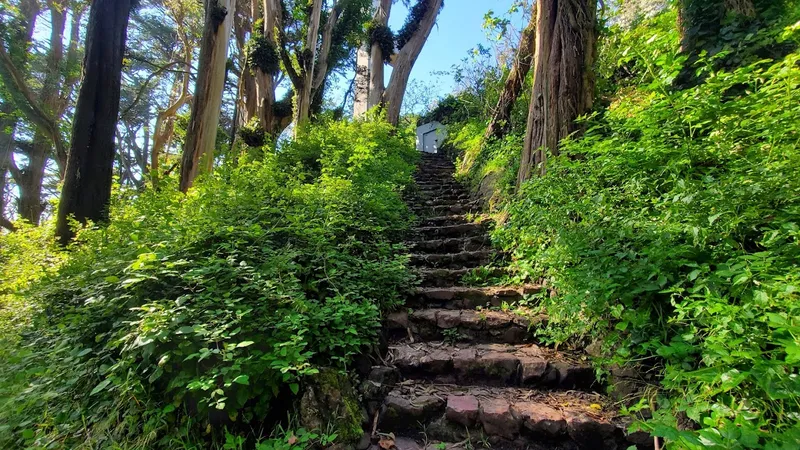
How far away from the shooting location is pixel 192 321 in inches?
69.6

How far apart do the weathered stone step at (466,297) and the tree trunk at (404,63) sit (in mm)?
7694

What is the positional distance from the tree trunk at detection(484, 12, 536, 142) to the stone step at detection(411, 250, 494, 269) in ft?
11.1

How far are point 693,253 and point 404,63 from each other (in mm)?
9855

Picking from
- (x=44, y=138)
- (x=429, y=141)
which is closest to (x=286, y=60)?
(x=429, y=141)

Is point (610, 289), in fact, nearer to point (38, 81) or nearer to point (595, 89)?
point (595, 89)

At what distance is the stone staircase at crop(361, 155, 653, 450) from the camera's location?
175cm

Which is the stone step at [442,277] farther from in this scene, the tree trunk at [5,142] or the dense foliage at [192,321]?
the tree trunk at [5,142]

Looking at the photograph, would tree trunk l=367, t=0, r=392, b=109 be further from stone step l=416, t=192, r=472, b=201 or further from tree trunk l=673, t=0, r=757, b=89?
tree trunk l=673, t=0, r=757, b=89

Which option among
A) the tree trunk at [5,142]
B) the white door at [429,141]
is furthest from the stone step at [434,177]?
the tree trunk at [5,142]

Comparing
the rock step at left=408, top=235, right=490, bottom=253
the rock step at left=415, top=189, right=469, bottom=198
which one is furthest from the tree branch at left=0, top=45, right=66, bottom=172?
the rock step at left=408, top=235, right=490, bottom=253

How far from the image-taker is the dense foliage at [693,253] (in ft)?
3.84

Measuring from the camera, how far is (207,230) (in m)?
2.48

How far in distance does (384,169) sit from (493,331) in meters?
3.51

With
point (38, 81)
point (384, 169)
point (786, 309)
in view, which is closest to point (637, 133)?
point (786, 309)
